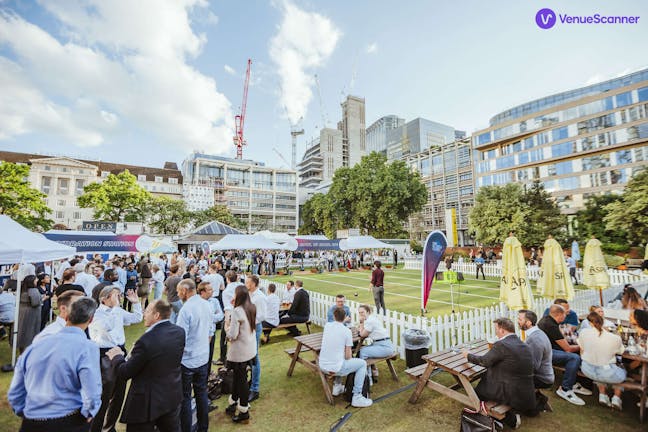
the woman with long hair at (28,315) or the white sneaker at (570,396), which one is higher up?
the woman with long hair at (28,315)

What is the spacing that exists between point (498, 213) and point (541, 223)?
4.22 meters

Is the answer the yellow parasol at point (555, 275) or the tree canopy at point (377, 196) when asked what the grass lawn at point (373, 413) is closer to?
the yellow parasol at point (555, 275)

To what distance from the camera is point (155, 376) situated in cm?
296

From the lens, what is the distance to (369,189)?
127 ft

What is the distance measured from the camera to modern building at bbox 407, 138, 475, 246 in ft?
218

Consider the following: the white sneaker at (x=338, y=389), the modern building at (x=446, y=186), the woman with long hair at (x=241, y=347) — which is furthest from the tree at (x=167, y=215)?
the white sneaker at (x=338, y=389)

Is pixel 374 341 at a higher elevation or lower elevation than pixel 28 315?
lower

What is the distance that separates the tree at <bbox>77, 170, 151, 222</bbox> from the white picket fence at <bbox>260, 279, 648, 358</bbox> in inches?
1646

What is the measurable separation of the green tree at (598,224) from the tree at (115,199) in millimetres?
54053

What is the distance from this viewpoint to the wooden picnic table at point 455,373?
422cm

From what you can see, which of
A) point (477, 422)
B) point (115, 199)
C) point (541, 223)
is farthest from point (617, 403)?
point (115, 199)

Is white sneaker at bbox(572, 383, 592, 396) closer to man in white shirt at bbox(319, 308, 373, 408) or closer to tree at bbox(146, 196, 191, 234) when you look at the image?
man in white shirt at bbox(319, 308, 373, 408)

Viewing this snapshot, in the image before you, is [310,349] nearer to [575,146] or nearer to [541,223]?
[541,223]

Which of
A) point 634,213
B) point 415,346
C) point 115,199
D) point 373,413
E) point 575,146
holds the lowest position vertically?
point 373,413
